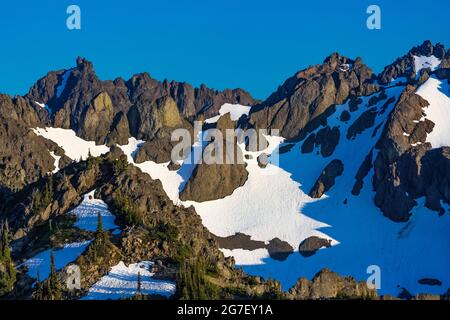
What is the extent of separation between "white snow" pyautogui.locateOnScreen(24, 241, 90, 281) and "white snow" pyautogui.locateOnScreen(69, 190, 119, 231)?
241 inches

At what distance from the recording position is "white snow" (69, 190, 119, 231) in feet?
355

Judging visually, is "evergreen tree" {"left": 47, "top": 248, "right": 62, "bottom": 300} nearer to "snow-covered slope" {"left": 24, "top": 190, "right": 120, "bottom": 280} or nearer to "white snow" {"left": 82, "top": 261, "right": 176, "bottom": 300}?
"white snow" {"left": 82, "top": 261, "right": 176, "bottom": 300}

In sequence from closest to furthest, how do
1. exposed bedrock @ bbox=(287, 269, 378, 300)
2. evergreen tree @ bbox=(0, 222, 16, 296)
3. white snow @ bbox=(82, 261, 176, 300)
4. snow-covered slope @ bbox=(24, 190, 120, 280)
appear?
white snow @ bbox=(82, 261, 176, 300) → evergreen tree @ bbox=(0, 222, 16, 296) → snow-covered slope @ bbox=(24, 190, 120, 280) → exposed bedrock @ bbox=(287, 269, 378, 300)

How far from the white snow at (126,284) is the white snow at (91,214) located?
42.8 feet

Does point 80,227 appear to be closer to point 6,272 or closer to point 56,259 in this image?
point 56,259

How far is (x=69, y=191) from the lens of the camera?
12344 centimetres

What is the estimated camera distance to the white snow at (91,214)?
355 feet

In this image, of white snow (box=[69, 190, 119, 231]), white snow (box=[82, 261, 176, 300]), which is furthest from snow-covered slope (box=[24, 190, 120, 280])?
white snow (box=[82, 261, 176, 300])
